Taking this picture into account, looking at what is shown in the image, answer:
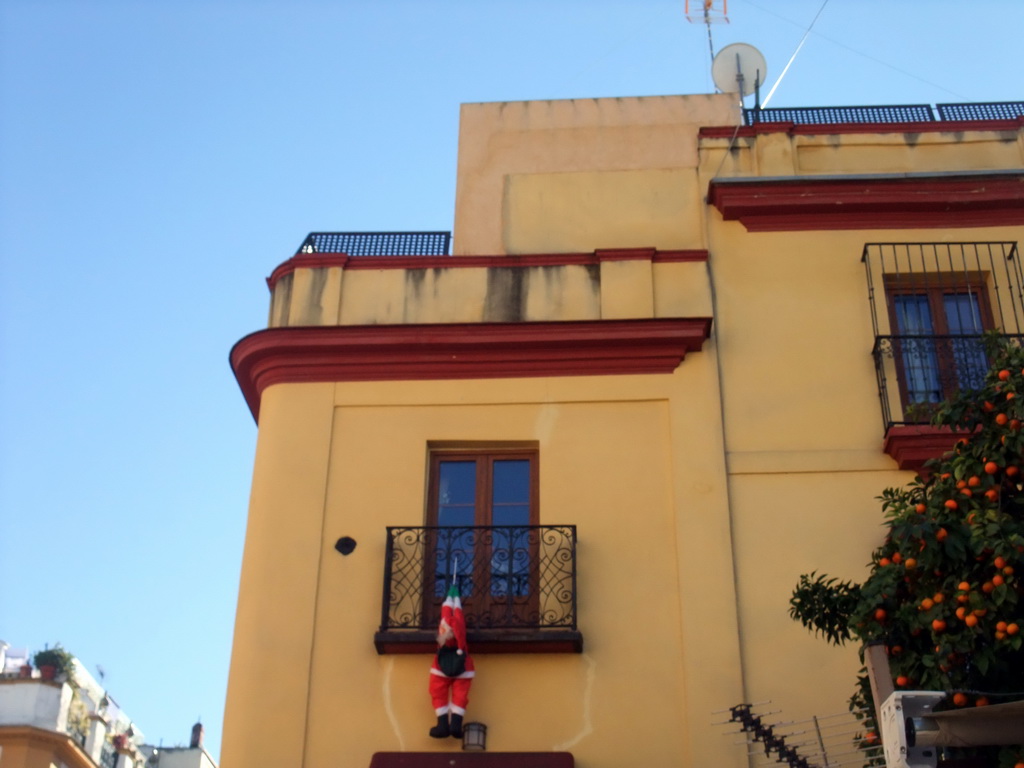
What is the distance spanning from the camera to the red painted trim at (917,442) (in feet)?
37.2

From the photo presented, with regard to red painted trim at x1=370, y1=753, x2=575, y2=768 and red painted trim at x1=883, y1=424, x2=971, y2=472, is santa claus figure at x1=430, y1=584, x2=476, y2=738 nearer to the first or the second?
red painted trim at x1=370, y1=753, x2=575, y2=768

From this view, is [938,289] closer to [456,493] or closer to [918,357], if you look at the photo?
[918,357]

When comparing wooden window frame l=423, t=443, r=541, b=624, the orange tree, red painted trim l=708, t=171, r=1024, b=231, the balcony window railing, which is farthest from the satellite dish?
the orange tree

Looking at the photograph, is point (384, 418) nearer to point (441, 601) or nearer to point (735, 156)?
point (441, 601)

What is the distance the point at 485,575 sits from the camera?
36.6 feet

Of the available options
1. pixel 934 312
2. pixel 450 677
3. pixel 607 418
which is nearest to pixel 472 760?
A: pixel 450 677

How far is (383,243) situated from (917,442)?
5.31 meters

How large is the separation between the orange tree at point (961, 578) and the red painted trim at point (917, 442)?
2430mm

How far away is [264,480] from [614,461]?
296cm

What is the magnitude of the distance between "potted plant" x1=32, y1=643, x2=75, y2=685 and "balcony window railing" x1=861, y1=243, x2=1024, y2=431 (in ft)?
48.7

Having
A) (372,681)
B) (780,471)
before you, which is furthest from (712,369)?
(372,681)

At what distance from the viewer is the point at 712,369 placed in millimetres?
12094

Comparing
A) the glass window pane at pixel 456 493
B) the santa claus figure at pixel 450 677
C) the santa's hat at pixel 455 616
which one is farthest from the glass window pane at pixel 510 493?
the santa claus figure at pixel 450 677

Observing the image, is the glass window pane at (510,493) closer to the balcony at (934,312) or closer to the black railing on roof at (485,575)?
the black railing on roof at (485,575)
